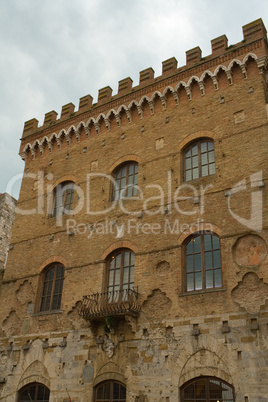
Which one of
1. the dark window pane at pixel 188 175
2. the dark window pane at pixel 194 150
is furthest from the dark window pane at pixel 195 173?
the dark window pane at pixel 194 150

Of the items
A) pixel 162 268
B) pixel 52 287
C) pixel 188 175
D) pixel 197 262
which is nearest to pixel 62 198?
pixel 52 287

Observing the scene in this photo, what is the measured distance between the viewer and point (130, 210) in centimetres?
1562

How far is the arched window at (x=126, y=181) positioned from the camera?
53.7ft

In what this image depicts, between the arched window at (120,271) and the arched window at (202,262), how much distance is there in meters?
2.16

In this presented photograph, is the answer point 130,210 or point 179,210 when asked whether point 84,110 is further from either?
point 179,210

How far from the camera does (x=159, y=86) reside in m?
17.1

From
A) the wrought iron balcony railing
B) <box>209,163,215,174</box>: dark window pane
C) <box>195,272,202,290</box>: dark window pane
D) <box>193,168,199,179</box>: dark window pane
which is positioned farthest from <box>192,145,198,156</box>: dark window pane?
the wrought iron balcony railing

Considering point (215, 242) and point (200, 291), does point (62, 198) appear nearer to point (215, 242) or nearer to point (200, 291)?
point (215, 242)

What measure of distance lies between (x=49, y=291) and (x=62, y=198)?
414 centimetres

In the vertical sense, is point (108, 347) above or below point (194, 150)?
below

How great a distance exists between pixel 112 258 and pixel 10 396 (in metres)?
6.23

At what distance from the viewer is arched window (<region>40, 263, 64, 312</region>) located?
16.2m

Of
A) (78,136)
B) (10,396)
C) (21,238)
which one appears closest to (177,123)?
(78,136)

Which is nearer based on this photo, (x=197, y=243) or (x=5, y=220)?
(x=197, y=243)
